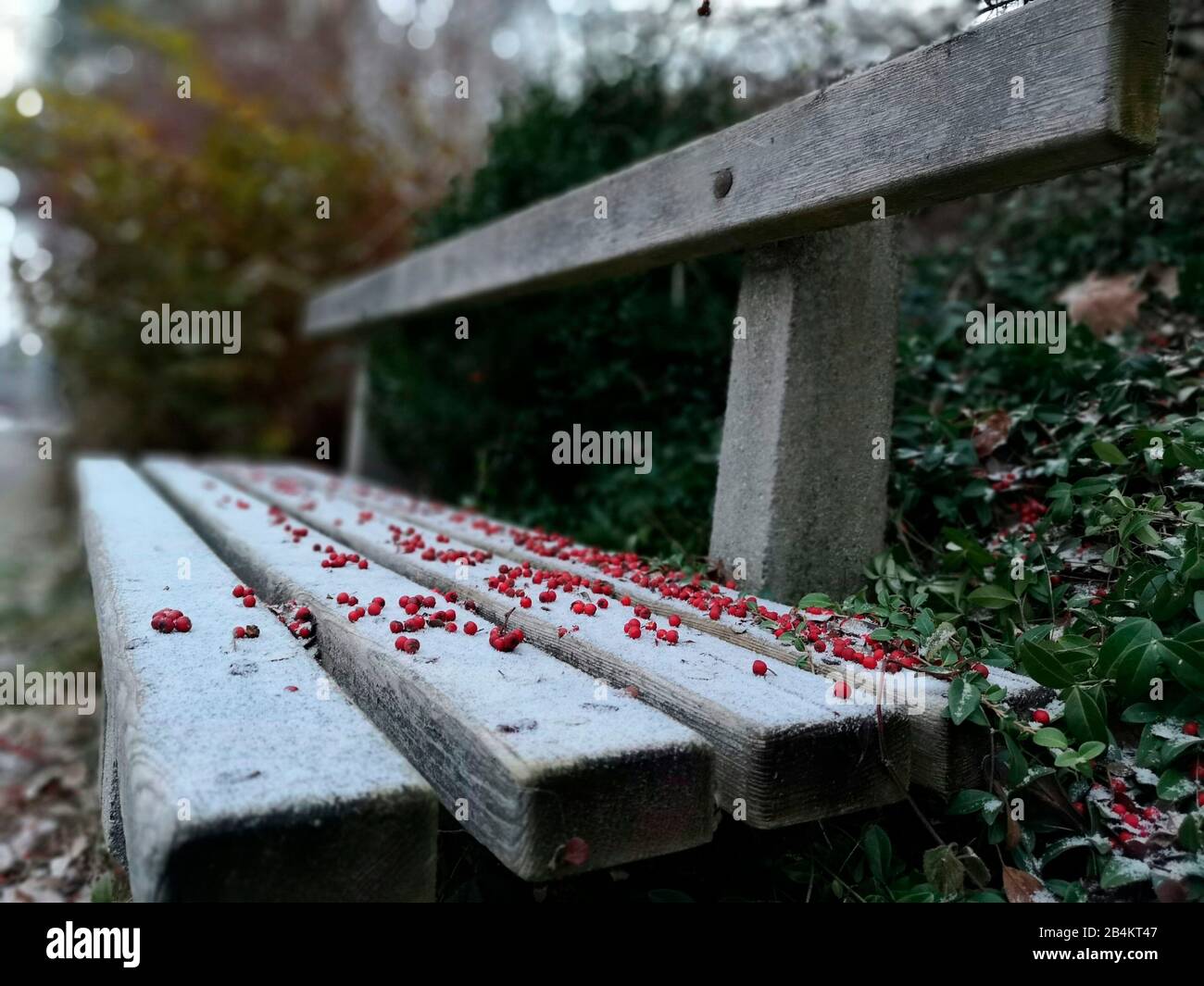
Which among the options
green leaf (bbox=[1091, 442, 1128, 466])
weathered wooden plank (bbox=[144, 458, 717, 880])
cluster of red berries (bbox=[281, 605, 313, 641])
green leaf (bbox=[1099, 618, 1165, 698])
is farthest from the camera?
green leaf (bbox=[1091, 442, 1128, 466])

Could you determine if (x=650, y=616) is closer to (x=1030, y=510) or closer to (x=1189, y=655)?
(x=1189, y=655)

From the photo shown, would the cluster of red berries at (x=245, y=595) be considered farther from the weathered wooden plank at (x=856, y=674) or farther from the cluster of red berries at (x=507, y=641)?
the weathered wooden plank at (x=856, y=674)

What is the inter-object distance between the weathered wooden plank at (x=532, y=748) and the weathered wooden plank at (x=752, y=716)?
0.05 m

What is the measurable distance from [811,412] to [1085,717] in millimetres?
742

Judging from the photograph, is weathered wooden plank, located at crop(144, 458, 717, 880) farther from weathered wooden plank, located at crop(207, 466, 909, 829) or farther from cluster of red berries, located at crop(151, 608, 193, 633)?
cluster of red berries, located at crop(151, 608, 193, 633)

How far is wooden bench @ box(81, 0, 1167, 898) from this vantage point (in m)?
0.92

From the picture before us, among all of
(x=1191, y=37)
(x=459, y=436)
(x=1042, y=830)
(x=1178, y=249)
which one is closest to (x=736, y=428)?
(x=1042, y=830)

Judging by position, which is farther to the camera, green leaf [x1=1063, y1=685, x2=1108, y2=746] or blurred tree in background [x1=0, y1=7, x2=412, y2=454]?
blurred tree in background [x1=0, y1=7, x2=412, y2=454]

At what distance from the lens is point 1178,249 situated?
2.56m

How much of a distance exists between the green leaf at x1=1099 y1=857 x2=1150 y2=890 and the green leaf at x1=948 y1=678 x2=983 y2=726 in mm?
244

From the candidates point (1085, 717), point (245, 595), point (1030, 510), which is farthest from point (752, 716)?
point (1030, 510)

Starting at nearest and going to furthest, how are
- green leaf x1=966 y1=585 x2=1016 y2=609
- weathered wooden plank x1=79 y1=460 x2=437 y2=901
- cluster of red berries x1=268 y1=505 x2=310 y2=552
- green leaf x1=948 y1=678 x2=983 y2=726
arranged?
weathered wooden plank x1=79 y1=460 x2=437 y2=901 < green leaf x1=948 y1=678 x2=983 y2=726 < green leaf x1=966 y1=585 x2=1016 y2=609 < cluster of red berries x1=268 y1=505 x2=310 y2=552

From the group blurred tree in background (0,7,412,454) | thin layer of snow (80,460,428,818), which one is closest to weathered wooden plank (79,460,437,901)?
thin layer of snow (80,460,428,818)

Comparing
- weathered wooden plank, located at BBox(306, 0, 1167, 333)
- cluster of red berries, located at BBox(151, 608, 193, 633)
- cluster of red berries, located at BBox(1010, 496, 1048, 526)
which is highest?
weathered wooden plank, located at BBox(306, 0, 1167, 333)
